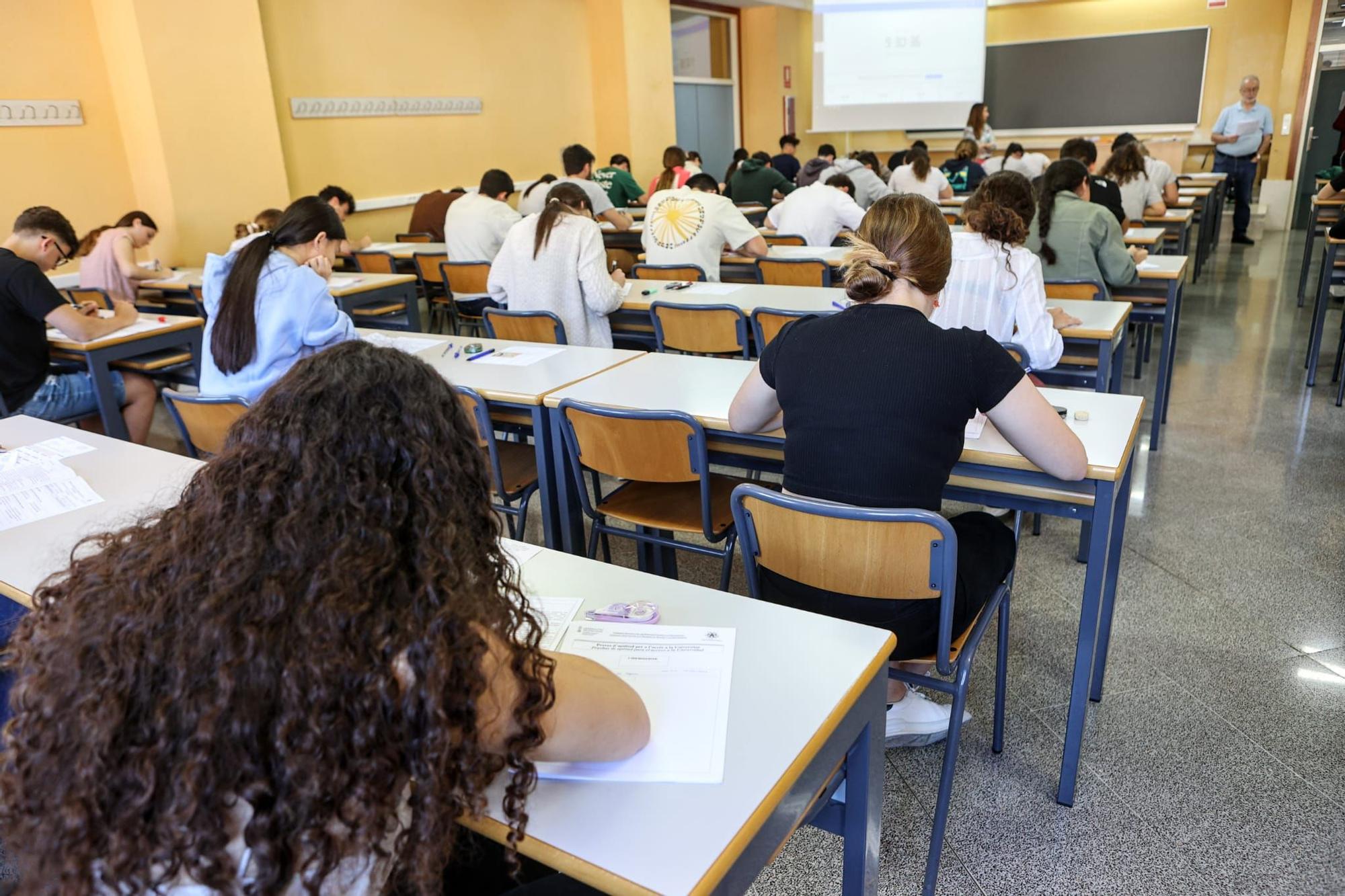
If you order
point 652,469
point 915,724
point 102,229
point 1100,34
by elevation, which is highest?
point 1100,34

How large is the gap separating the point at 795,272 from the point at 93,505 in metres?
3.58

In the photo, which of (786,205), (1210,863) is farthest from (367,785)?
(786,205)

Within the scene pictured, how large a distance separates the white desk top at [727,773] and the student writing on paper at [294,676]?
8 centimetres

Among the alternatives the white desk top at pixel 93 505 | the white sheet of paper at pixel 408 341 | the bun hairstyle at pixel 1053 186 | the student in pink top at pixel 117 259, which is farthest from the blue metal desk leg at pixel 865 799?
the student in pink top at pixel 117 259

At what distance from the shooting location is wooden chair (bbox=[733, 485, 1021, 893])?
1556 mm

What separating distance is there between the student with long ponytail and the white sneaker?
2.29 meters

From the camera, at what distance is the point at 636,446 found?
2252 mm

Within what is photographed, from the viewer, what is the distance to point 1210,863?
175 centimetres

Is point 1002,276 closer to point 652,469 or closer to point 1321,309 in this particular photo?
point 652,469

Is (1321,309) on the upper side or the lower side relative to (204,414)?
lower

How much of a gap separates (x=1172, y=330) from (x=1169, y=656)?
209 cm

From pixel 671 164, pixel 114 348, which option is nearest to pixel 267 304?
pixel 114 348

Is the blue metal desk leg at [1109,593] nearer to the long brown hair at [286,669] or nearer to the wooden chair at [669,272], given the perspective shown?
the long brown hair at [286,669]

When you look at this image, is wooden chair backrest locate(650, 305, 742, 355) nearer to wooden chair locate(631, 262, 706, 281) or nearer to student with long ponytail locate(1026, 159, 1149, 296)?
wooden chair locate(631, 262, 706, 281)
